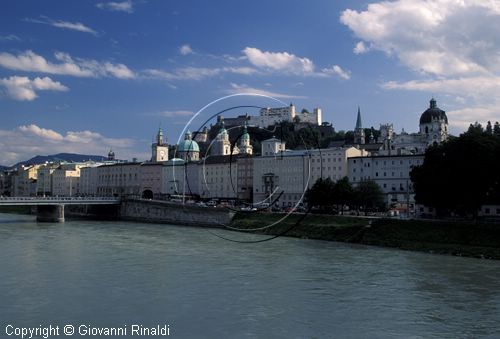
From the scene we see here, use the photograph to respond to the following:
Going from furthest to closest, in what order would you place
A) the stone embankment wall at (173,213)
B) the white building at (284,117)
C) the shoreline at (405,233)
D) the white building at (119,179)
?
the white building at (284,117) < the white building at (119,179) < the stone embankment wall at (173,213) < the shoreline at (405,233)

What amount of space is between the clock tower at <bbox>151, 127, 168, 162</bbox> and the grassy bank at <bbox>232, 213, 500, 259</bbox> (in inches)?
2833

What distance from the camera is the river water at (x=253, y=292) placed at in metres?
15.7

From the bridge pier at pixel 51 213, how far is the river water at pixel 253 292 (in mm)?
30174

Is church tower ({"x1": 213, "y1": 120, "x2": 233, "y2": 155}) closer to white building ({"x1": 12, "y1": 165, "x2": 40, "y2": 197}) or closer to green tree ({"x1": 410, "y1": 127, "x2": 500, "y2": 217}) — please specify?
white building ({"x1": 12, "y1": 165, "x2": 40, "y2": 197})

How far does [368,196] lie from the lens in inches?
2073

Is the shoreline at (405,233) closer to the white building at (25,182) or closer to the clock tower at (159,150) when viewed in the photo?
the clock tower at (159,150)

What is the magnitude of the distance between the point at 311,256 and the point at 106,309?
15.2 metres

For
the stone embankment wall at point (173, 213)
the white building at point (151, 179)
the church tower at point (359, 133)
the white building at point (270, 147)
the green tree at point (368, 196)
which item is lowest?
the stone embankment wall at point (173, 213)

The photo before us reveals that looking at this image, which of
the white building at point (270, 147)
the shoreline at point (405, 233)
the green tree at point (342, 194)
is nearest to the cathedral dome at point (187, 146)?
the white building at point (270, 147)

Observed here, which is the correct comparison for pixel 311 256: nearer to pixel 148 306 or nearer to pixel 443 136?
pixel 148 306

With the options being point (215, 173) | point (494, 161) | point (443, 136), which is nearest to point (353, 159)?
point (443, 136)

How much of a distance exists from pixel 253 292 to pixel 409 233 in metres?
20.8

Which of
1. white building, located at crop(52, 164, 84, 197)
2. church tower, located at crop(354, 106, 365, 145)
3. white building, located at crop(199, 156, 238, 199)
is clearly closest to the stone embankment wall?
white building, located at crop(199, 156, 238, 199)

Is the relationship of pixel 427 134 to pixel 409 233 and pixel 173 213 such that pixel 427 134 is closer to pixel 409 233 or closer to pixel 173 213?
pixel 173 213
